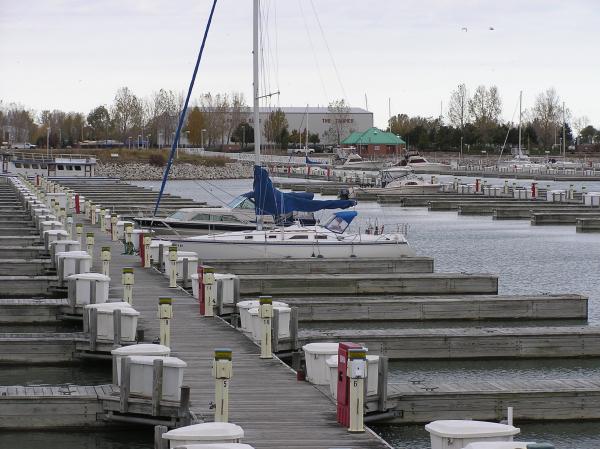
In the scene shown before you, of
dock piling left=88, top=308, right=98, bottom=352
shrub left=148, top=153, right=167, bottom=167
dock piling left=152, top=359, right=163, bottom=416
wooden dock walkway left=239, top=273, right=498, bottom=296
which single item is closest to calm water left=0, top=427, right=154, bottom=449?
dock piling left=152, top=359, right=163, bottom=416

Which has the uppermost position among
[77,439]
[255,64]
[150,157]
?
[255,64]

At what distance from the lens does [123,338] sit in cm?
2111

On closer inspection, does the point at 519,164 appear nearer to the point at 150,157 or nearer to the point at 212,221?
the point at 150,157

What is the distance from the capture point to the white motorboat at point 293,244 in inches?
1423

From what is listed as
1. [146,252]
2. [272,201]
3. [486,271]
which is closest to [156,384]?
[146,252]

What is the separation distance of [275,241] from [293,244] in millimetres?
523

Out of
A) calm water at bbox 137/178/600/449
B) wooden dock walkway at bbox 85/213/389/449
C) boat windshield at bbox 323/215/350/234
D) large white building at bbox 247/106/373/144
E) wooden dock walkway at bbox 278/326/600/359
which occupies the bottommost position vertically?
calm water at bbox 137/178/600/449

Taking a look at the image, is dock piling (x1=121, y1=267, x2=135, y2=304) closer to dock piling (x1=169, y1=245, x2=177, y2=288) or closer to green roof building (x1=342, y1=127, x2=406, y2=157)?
dock piling (x1=169, y1=245, x2=177, y2=288)

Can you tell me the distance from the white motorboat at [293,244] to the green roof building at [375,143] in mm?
127347

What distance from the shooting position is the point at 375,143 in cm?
16638

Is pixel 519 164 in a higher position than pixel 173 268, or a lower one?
higher

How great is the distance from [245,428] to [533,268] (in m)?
31.3

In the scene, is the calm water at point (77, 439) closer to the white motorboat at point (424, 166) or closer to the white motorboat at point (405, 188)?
the white motorboat at point (405, 188)

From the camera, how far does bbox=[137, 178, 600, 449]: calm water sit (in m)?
17.9
